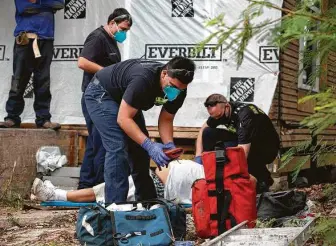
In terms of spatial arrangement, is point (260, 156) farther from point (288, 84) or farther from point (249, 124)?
point (288, 84)

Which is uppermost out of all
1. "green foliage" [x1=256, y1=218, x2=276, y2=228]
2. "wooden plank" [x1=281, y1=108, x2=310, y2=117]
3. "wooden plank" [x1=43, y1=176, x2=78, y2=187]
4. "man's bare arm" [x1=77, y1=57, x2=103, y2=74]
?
"man's bare arm" [x1=77, y1=57, x2=103, y2=74]

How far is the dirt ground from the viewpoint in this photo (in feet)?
17.1

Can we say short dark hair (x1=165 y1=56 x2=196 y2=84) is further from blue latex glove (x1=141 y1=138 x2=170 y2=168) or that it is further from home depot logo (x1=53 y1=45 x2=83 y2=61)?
home depot logo (x1=53 y1=45 x2=83 y2=61)

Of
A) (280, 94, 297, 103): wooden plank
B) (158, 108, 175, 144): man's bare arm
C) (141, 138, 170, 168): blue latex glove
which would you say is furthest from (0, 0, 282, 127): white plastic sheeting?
(141, 138, 170, 168): blue latex glove

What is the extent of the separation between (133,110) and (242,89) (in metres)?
3.77

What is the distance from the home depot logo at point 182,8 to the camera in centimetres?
875

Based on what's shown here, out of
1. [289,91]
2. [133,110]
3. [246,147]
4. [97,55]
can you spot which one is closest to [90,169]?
[97,55]

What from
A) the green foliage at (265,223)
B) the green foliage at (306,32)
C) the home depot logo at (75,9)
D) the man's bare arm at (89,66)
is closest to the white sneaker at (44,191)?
the man's bare arm at (89,66)

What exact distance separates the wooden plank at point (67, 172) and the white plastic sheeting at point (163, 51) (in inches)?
55.5

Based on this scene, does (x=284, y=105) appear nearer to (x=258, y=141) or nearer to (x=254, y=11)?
(x=258, y=141)

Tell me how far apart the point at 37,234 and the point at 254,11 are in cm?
320

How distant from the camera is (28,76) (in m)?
8.07

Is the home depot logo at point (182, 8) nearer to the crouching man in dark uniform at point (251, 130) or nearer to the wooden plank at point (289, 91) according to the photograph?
the wooden plank at point (289, 91)

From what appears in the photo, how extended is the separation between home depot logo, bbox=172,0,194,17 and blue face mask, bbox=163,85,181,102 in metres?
3.90
